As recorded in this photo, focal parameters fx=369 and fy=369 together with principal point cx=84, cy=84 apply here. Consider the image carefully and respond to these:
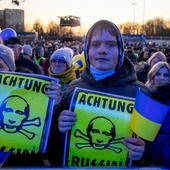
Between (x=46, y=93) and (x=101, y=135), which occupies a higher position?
(x=46, y=93)

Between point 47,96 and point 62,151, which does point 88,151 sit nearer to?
point 62,151

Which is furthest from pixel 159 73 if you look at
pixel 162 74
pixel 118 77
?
pixel 118 77

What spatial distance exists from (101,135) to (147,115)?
422mm

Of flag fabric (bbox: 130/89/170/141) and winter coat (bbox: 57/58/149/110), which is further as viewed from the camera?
winter coat (bbox: 57/58/149/110)

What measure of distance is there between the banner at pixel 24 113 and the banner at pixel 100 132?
7.0 inches

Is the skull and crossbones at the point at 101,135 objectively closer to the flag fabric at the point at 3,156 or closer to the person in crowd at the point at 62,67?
the flag fabric at the point at 3,156

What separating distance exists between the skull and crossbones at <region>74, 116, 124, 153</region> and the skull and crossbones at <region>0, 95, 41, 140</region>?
335 millimetres

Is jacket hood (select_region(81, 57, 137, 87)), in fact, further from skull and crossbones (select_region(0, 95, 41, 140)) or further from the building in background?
the building in background

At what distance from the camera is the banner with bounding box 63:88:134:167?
224cm

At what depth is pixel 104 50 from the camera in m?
2.39

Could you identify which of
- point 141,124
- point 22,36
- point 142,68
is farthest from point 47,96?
point 22,36

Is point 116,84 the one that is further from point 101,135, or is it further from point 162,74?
point 162,74

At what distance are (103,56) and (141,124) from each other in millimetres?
610

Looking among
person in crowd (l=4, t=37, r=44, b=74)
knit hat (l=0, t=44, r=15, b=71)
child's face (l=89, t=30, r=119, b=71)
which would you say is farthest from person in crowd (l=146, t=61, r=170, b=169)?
person in crowd (l=4, t=37, r=44, b=74)
